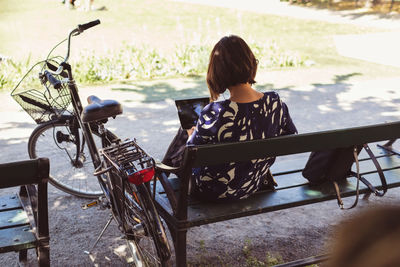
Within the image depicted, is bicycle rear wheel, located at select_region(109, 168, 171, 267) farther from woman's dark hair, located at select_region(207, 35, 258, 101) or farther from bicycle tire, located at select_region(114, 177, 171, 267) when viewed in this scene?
woman's dark hair, located at select_region(207, 35, 258, 101)

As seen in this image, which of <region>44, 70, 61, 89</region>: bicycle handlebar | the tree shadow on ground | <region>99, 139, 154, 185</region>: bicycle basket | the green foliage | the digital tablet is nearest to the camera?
<region>99, 139, 154, 185</region>: bicycle basket

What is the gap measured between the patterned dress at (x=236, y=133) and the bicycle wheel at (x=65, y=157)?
54.4 inches

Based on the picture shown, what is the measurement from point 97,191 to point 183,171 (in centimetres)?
205

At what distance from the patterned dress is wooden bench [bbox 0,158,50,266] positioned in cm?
99

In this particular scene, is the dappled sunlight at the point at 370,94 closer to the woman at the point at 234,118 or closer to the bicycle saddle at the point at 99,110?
the woman at the point at 234,118

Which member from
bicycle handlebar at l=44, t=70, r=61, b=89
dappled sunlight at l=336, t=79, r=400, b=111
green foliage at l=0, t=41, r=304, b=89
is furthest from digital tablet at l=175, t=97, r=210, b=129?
green foliage at l=0, t=41, r=304, b=89

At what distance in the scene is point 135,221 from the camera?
2902mm

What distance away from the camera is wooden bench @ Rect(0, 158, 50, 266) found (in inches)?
82.7

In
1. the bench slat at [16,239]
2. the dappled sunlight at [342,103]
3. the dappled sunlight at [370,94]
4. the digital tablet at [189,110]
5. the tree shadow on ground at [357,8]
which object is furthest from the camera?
the tree shadow on ground at [357,8]

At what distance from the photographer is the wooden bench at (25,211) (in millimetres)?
2102

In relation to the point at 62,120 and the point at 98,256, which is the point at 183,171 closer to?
the point at 98,256

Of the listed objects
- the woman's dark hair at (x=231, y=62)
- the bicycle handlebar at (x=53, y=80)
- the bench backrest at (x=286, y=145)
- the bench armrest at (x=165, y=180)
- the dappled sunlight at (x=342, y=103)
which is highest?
the woman's dark hair at (x=231, y=62)

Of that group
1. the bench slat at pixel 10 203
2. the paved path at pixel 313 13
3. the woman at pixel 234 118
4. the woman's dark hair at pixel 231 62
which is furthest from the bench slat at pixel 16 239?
the paved path at pixel 313 13

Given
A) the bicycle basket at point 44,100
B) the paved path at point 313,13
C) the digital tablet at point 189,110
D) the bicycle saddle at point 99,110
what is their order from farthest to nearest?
the paved path at point 313,13 < the bicycle basket at point 44,100 < the digital tablet at point 189,110 < the bicycle saddle at point 99,110
